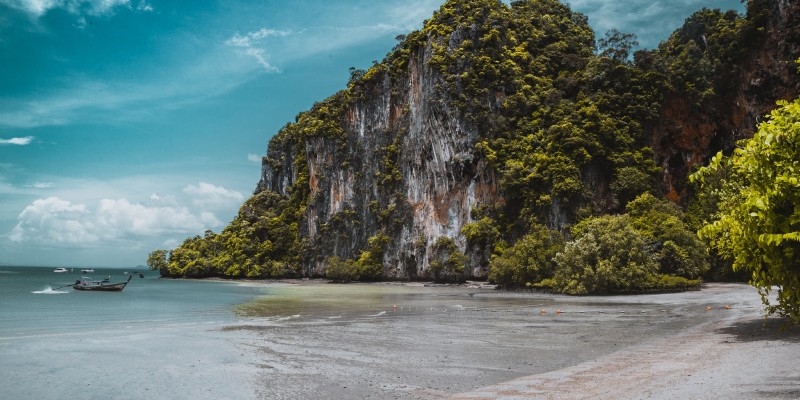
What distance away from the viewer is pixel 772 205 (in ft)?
31.4

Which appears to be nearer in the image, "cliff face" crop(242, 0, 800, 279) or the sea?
the sea

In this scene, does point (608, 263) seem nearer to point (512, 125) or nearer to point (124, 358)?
point (124, 358)

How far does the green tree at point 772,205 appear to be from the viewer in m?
9.02

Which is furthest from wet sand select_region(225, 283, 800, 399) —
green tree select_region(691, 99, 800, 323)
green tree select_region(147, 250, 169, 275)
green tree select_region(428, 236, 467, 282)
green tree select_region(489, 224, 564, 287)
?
green tree select_region(147, 250, 169, 275)

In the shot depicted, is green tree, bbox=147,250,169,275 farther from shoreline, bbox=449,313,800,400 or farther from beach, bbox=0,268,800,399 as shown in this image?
shoreline, bbox=449,313,800,400

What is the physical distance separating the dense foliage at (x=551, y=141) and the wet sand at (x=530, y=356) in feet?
65.5

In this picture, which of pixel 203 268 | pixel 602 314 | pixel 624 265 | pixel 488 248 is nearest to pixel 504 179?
pixel 488 248

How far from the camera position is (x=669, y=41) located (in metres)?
65.0

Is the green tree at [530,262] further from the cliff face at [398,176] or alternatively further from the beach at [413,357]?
the beach at [413,357]

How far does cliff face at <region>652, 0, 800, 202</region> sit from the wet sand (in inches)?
1550

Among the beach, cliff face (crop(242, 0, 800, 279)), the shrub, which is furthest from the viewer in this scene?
the shrub

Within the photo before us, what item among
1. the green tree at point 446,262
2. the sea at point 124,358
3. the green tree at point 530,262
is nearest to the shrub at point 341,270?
the green tree at point 446,262

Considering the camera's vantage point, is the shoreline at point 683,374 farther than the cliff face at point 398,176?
No

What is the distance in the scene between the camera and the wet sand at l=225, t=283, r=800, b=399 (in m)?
9.09
